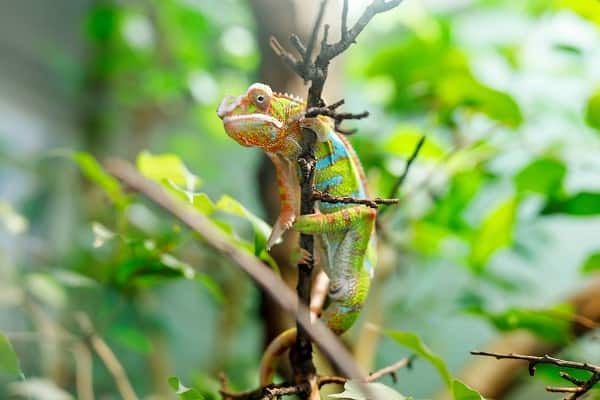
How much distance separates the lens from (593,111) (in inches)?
34.7

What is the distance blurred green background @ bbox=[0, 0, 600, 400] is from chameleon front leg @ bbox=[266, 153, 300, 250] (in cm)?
19

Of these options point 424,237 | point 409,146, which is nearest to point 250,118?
point 409,146

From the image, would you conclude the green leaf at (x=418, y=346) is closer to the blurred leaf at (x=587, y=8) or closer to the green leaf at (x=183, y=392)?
the green leaf at (x=183, y=392)

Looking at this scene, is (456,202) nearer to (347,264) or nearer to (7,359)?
(347,264)

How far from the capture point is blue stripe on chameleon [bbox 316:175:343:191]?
1.86 ft

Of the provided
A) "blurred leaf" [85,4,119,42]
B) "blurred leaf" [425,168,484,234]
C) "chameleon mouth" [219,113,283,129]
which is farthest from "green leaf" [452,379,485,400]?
"blurred leaf" [85,4,119,42]

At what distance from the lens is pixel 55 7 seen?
236 cm

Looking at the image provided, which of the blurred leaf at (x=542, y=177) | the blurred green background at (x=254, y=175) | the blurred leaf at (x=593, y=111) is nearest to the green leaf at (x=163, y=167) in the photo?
the blurred green background at (x=254, y=175)

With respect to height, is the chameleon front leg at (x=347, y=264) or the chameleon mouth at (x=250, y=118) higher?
the chameleon mouth at (x=250, y=118)

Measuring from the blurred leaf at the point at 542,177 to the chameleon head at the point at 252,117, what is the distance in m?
0.49

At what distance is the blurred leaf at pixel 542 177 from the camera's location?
88 centimetres

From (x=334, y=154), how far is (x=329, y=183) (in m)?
0.03

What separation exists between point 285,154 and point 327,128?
45mm

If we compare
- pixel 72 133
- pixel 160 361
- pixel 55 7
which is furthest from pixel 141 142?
pixel 160 361
